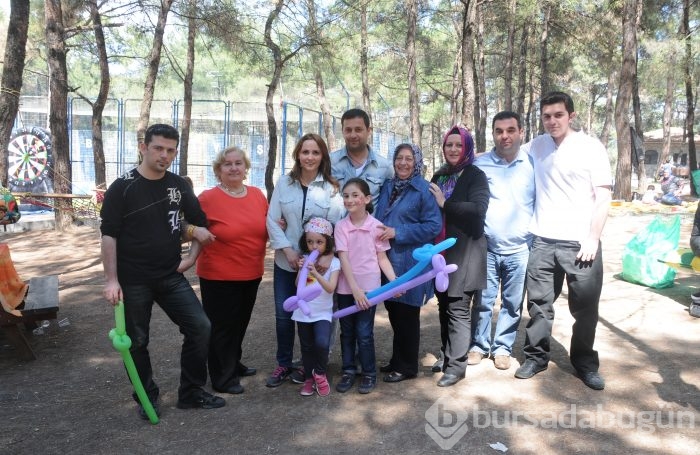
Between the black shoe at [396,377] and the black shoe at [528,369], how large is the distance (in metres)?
0.74

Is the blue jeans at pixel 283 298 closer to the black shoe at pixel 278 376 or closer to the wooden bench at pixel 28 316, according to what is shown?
the black shoe at pixel 278 376

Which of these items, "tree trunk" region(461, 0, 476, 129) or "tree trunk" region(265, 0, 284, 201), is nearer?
"tree trunk" region(461, 0, 476, 129)

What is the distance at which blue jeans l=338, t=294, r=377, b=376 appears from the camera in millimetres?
3863

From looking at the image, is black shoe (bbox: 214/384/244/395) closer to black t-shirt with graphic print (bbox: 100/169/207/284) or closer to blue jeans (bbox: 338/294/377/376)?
blue jeans (bbox: 338/294/377/376)

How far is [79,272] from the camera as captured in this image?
7.97 metres

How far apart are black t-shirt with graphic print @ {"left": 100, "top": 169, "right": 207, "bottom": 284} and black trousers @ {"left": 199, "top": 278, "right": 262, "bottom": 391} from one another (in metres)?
0.38

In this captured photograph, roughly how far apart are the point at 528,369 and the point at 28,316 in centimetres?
389

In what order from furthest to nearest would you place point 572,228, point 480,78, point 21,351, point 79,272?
1. point 480,78
2. point 79,272
3. point 21,351
4. point 572,228

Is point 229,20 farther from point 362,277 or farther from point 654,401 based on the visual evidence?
point 654,401

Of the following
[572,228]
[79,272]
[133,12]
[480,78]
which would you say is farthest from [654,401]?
[480,78]

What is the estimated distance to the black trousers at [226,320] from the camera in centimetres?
376

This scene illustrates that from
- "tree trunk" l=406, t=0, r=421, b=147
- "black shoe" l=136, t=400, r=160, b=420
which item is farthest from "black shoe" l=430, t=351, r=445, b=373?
"tree trunk" l=406, t=0, r=421, b=147

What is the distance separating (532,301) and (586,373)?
0.60 metres

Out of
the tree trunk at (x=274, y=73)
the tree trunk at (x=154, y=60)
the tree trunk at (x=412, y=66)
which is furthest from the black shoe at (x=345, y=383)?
the tree trunk at (x=412, y=66)
